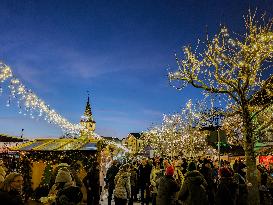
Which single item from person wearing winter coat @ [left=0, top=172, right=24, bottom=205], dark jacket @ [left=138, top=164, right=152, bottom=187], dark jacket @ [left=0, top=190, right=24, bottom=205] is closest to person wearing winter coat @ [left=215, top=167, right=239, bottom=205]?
person wearing winter coat @ [left=0, top=172, right=24, bottom=205]

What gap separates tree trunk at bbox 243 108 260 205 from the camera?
1470 centimetres

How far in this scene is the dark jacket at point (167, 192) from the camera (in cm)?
884

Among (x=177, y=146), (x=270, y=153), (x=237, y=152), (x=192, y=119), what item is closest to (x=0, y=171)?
(x=270, y=153)

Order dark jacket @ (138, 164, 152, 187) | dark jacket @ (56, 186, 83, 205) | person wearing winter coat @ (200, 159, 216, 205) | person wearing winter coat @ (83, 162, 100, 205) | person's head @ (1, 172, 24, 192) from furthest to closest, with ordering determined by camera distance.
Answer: dark jacket @ (138, 164, 152, 187) < person wearing winter coat @ (83, 162, 100, 205) < person wearing winter coat @ (200, 159, 216, 205) < person's head @ (1, 172, 24, 192) < dark jacket @ (56, 186, 83, 205)

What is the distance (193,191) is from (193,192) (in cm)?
2

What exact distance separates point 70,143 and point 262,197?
8662 mm

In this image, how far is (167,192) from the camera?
349 inches

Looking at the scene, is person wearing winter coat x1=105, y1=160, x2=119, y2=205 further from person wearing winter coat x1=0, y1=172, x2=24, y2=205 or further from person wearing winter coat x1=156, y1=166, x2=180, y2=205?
person wearing winter coat x1=0, y1=172, x2=24, y2=205

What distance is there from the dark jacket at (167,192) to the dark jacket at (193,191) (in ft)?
1.18

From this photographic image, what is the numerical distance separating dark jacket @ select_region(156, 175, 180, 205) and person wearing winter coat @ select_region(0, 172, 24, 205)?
13.5 ft

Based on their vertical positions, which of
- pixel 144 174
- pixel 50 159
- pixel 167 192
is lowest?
pixel 167 192

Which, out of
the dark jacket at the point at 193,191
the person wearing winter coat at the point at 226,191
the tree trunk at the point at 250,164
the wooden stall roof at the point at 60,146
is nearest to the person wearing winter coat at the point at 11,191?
the dark jacket at the point at 193,191

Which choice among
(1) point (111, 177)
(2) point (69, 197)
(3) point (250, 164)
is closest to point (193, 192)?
(2) point (69, 197)

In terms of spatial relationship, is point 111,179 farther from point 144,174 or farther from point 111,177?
point 144,174
